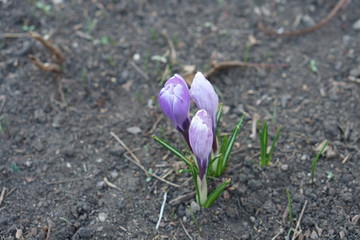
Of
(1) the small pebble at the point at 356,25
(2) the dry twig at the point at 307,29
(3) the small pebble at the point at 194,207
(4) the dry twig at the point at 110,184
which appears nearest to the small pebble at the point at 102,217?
(4) the dry twig at the point at 110,184

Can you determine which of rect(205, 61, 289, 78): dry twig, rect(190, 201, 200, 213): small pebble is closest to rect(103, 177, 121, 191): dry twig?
rect(190, 201, 200, 213): small pebble

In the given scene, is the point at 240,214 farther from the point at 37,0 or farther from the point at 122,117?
the point at 37,0

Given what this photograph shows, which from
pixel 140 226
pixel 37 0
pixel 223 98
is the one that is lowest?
pixel 140 226

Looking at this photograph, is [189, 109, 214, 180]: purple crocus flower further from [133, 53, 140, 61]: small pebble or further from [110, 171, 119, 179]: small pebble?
[133, 53, 140, 61]: small pebble

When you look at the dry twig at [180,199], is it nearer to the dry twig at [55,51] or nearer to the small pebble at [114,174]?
the small pebble at [114,174]

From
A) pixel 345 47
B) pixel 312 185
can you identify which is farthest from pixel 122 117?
pixel 345 47

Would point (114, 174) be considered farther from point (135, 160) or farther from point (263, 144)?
point (263, 144)
